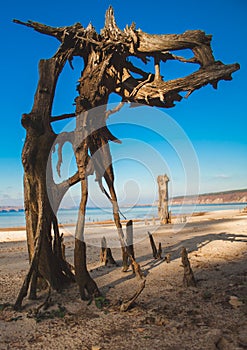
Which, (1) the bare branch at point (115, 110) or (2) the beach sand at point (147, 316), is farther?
(1) the bare branch at point (115, 110)

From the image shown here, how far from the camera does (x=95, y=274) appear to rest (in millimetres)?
7723

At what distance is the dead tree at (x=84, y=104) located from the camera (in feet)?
19.2

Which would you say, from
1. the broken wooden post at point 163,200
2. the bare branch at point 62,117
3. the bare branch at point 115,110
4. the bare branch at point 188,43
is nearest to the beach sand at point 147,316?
the bare branch at point 62,117

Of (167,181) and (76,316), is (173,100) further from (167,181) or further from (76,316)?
(167,181)

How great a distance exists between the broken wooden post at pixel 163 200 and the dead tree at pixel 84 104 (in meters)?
14.2

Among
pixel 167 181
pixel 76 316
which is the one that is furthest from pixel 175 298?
pixel 167 181

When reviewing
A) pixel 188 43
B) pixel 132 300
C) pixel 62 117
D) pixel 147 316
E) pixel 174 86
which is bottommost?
pixel 147 316

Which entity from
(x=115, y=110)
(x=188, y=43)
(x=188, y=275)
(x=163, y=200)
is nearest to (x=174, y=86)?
(x=188, y=43)

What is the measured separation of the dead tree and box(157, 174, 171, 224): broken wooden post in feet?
46.7

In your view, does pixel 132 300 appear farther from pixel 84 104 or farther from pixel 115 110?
pixel 115 110

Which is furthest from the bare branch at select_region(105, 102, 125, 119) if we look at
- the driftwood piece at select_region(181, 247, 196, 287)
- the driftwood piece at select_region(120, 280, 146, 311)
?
the driftwood piece at select_region(120, 280, 146, 311)

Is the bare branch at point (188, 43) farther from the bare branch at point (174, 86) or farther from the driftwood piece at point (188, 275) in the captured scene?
the driftwood piece at point (188, 275)

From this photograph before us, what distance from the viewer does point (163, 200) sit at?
2086 cm

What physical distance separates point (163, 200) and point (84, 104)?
604 inches
